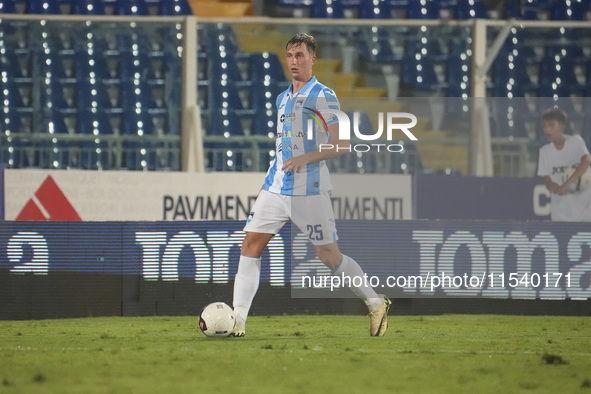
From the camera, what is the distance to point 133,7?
14141 mm

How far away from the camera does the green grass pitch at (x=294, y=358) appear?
15.6 ft

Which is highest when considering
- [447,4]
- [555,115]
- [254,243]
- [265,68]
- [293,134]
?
[447,4]

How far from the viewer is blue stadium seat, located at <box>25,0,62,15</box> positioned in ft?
46.3

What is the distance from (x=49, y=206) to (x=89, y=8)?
3827 mm

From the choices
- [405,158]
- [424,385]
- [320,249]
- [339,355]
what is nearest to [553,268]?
[405,158]

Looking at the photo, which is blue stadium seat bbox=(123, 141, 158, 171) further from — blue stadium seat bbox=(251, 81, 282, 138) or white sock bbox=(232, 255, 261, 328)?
white sock bbox=(232, 255, 261, 328)

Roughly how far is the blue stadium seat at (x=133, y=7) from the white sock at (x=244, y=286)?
8.02 metres

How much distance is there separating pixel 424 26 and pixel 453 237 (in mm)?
4355

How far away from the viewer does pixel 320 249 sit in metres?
6.86

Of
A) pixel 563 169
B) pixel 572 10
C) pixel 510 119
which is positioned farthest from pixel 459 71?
pixel 563 169

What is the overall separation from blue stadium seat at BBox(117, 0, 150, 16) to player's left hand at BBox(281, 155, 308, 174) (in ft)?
26.2

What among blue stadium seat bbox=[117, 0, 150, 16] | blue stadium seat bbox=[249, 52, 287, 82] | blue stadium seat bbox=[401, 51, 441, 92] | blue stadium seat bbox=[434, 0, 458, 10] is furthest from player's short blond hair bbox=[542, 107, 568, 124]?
blue stadium seat bbox=[117, 0, 150, 16]

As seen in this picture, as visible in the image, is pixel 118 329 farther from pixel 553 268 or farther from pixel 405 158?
pixel 405 158

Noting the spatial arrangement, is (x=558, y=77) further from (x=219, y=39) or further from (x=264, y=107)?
(x=219, y=39)
